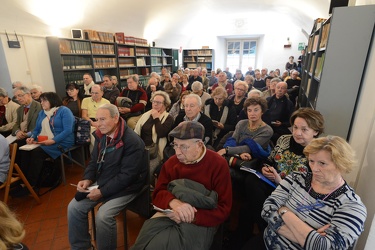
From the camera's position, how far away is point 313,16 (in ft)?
20.6

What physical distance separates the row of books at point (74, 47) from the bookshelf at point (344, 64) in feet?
17.4

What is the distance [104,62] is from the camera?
6352 millimetres

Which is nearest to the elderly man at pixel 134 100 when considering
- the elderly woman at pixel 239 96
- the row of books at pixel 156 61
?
the elderly woman at pixel 239 96

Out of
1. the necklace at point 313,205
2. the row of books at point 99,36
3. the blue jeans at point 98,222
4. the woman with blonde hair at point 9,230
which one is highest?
the row of books at point 99,36

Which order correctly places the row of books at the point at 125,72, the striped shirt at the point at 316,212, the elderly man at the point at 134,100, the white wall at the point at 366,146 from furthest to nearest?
the row of books at the point at 125,72 → the elderly man at the point at 134,100 → the white wall at the point at 366,146 → the striped shirt at the point at 316,212

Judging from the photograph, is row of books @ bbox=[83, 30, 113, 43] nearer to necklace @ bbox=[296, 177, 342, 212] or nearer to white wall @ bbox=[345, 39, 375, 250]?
white wall @ bbox=[345, 39, 375, 250]

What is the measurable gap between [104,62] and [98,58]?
0.25 meters

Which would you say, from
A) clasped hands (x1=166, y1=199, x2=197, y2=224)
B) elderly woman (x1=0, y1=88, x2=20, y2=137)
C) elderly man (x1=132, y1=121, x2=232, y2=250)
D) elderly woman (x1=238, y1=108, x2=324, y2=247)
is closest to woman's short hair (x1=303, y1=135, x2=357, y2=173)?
elderly woman (x1=238, y1=108, x2=324, y2=247)

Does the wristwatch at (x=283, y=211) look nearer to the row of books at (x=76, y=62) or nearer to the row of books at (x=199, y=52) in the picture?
the row of books at (x=76, y=62)

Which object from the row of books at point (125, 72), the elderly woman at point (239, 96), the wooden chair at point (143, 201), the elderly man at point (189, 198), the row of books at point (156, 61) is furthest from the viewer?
the row of books at point (156, 61)

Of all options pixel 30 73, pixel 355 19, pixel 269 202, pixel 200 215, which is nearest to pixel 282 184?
pixel 269 202

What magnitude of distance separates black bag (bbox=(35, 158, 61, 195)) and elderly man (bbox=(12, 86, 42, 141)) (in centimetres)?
61

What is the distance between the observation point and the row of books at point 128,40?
6.77 meters

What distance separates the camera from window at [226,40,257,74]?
1165 cm
